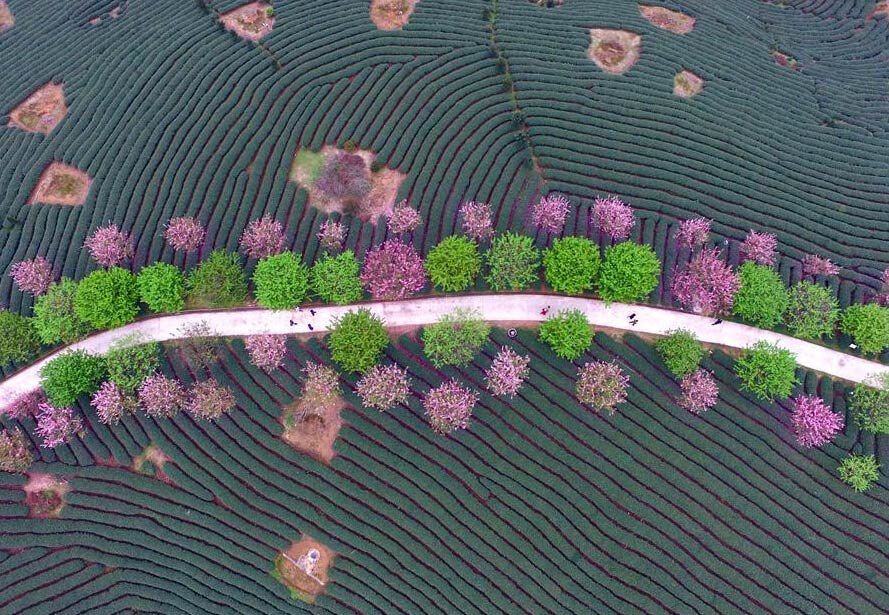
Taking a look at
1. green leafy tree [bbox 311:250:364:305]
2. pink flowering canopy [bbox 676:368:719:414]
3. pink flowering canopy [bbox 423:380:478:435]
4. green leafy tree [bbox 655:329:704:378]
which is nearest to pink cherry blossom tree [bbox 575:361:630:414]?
green leafy tree [bbox 655:329:704:378]

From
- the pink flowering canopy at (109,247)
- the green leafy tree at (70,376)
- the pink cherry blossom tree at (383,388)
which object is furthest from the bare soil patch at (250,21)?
the pink cherry blossom tree at (383,388)

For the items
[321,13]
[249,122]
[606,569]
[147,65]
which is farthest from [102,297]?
[606,569]

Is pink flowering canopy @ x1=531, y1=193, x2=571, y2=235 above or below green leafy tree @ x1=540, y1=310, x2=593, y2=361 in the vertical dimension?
above

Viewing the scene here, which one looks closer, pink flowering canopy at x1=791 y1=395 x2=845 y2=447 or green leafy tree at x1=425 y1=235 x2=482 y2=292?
pink flowering canopy at x1=791 y1=395 x2=845 y2=447

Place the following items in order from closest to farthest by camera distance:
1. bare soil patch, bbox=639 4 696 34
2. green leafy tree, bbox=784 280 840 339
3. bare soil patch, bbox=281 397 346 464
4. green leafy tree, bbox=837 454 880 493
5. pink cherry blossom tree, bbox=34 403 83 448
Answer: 1. green leafy tree, bbox=837 454 880 493
2. pink cherry blossom tree, bbox=34 403 83 448
3. bare soil patch, bbox=281 397 346 464
4. green leafy tree, bbox=784 280 840 339
5. bare soil patch, bbox=639 4 696 34

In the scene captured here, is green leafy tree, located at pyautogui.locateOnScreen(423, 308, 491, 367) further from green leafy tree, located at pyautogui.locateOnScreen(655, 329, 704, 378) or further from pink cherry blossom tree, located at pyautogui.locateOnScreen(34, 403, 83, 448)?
pink cherry blossom tree, located at pyautogui.locateOnScreen(34, 403, 83, 448)

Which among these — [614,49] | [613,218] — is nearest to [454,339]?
[613,218]

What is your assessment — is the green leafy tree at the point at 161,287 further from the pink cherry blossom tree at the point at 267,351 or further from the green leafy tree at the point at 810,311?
the green leafy tree at the point at 810,311

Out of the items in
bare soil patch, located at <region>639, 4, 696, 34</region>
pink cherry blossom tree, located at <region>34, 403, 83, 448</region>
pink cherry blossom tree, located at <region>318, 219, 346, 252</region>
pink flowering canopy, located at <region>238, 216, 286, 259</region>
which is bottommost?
pink cherry blossom tree, located at <region>34, 403, 83, 448</region>
